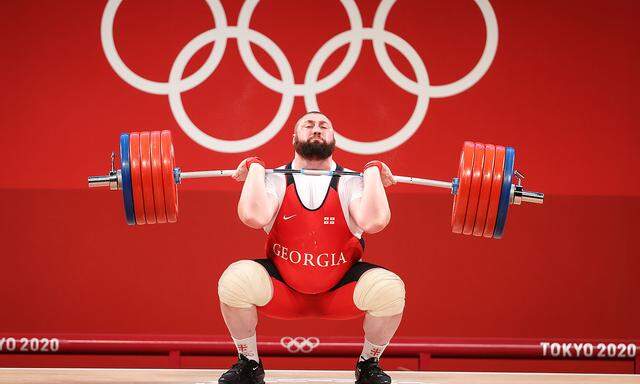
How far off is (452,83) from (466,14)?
41 centimetres

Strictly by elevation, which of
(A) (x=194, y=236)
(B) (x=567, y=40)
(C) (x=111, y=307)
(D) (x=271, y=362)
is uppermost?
(B) (x=567, y=40)

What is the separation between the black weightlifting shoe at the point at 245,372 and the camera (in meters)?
2.67

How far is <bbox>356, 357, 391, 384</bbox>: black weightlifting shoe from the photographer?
2670 mm

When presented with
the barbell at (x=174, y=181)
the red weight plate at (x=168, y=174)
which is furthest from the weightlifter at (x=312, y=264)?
the red weight plate at (x=168, y=174)

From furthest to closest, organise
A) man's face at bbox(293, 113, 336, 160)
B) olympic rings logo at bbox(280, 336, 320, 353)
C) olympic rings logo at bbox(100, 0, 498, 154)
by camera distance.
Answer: olympic rings logo at bbox(100, 0, 498, 154) < olympic rings logo at bbox(280, 336, 320, 353) < man's face at bbox(293, 113, 336, 160)

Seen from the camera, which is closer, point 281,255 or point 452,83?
point 281,255

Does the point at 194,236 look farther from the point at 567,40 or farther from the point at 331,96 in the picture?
the point at 567,40

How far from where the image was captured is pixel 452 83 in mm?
4277

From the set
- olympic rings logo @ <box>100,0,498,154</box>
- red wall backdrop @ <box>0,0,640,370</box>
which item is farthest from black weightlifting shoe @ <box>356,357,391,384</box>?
olympic rings logo @ <box>100,0,498,154</box>

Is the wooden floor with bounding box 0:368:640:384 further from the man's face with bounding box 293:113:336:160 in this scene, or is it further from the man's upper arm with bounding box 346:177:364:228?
the man's face with bounding box 293:113:336:160

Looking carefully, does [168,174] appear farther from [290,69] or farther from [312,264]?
[290,69]

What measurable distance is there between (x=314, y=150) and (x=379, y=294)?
604 mm

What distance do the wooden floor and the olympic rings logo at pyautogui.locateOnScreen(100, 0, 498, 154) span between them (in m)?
1.45

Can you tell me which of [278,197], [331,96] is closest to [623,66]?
[331,96]
